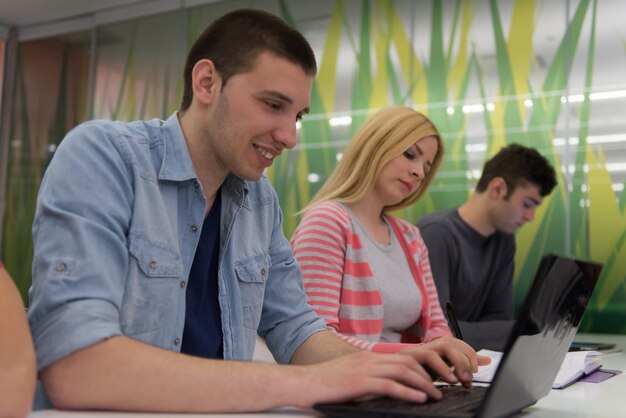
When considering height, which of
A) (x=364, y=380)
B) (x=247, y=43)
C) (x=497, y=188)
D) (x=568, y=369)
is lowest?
(x=568, y=369)

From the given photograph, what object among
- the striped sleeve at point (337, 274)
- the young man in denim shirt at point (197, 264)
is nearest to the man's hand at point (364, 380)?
the young man in denim shirt at point (197, 264)

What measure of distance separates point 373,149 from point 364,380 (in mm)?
1479

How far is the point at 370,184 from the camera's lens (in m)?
2.30

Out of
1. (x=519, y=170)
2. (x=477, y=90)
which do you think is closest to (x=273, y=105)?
(x=519, y=170)

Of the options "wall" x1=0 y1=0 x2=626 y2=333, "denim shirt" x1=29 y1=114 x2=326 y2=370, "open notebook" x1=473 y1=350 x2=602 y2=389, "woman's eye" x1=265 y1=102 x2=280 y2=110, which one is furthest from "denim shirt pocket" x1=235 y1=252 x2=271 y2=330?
"wall" x1=0 y1=0 x2=626 y2=333

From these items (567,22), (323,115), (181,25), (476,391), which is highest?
(181,25)

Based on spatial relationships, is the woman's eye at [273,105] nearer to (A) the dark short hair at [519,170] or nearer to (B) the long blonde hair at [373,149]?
(B) the long blonde hair at [373,149]

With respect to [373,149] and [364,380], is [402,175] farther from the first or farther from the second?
[364,380]

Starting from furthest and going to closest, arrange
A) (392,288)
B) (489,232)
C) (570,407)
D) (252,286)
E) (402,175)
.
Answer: (489,232)
(402,175)
(392,288)
(252,286)
(570,407)

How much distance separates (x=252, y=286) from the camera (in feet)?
4.75

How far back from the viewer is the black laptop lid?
33.5 inches

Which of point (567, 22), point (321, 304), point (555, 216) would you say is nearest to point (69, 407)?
point (321, 304)

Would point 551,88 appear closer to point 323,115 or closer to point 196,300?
point 323,115

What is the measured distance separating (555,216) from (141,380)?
131 inches
